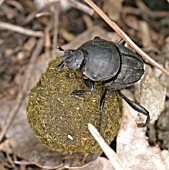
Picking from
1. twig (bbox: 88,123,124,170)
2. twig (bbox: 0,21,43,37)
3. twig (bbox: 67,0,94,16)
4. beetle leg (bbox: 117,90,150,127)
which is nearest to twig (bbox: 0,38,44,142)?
twig (bbox: 0,21,43,37)

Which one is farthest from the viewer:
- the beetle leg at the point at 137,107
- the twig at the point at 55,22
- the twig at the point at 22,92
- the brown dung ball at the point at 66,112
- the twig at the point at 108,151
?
the twig at the point at 55,22

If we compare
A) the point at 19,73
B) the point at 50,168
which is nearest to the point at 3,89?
the point at 19,73

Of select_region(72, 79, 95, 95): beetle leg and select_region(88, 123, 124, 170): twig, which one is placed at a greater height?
select_region(72, 79, 95, 95): beetle leg

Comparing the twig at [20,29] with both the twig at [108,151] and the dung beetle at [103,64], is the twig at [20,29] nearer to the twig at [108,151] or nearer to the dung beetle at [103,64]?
the dung beetle at [103,64]

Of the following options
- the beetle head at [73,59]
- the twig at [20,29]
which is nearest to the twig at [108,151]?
the beetle head at [73,59]

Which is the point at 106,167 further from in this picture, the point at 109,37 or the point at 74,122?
the point at 109,37

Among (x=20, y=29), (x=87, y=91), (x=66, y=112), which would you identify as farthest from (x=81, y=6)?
(x=66, y=112)

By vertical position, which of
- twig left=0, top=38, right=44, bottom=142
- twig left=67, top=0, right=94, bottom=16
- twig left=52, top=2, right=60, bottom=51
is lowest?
twig left=0, top=38, right=44, bottom=142

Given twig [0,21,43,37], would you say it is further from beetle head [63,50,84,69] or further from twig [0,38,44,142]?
beetle head [63,50,84,69]
